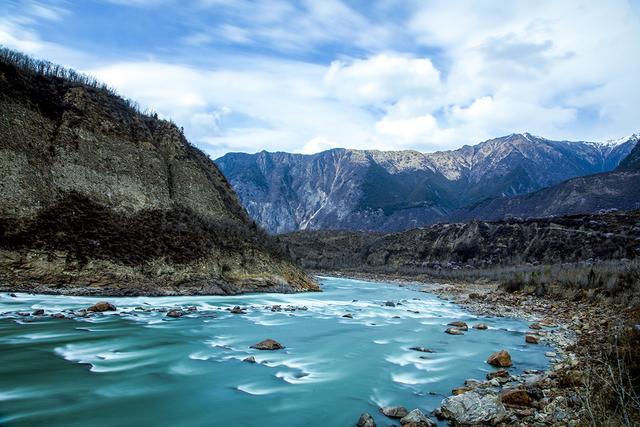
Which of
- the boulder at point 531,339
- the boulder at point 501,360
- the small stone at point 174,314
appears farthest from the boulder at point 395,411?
the small stone at point 174,314

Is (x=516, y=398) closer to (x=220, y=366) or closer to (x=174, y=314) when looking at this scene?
(x=220, y=366)

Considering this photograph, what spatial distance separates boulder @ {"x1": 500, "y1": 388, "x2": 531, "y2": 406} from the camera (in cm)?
811

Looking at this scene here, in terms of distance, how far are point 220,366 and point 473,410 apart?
262 inches

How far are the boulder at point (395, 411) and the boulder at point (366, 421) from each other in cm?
42

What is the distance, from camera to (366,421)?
777 centimetres

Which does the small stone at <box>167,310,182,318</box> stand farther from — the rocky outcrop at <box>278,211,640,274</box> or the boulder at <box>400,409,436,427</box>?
the rocky outcrop at <box>278,211,640,274</box>

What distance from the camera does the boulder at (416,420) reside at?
24.6 feet

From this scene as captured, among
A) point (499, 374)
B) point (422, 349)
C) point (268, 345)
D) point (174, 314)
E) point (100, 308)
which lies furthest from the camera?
point (174, 314)

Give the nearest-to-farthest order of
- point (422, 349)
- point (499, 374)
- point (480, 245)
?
point (499, 374)
point (422, 349)
point (480, 245)

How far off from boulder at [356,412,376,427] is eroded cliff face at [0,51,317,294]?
1934 cm

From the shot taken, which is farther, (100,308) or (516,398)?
(100,308)

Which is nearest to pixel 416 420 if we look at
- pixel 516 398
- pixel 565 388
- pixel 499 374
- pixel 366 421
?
pixel 366 421

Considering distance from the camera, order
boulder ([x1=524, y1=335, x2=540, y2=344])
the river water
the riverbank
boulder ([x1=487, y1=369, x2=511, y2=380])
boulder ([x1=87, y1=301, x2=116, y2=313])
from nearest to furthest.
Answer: the riverbank
the river water
boulder ([x1=487, y1=369, x2=511, y2=380])
boulder ([x1=524, y1=335, x2=540, y2=344])
boulder ([x1=87, y1=301, x2=116, y2=313])

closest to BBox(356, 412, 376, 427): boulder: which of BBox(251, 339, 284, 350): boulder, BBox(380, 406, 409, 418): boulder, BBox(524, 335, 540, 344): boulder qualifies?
BBox(380, 406, 409, 418): boulder
